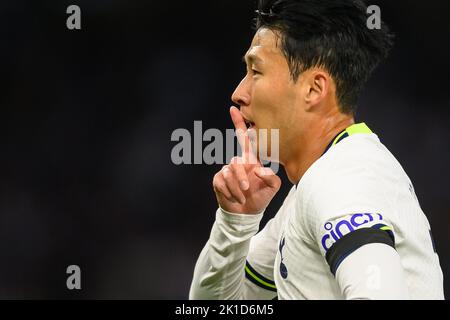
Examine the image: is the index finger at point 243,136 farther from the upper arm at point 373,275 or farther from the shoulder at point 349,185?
the upper arm at point 373,275

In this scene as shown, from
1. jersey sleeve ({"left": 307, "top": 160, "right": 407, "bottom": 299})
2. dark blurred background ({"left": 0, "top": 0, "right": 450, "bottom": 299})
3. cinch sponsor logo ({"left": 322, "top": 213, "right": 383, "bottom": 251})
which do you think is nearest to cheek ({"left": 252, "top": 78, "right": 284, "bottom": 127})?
jersey sleeve ({"left": 307, "top": 160, "right": 407, "bottom": 299})

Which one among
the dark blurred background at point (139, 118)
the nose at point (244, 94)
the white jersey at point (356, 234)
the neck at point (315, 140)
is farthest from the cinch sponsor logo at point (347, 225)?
the dark blurred background at point (139, 118)

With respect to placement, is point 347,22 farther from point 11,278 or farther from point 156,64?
point 11,278

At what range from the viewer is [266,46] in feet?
6.19

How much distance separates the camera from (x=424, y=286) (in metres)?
1.57

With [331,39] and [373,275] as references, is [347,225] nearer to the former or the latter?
[373,275]

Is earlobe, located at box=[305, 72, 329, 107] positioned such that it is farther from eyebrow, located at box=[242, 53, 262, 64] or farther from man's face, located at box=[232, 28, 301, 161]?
eyebrow, located at box=[242, 53, 262, 64]

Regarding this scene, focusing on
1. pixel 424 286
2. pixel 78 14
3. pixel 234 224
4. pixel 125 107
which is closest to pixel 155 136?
pixel 125 107

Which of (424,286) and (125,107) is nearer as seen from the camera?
(424,286)

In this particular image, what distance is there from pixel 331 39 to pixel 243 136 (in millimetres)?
353

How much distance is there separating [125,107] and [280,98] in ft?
8.05

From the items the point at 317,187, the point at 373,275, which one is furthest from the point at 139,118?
the point at 373,275

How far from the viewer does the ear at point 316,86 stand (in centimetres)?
185

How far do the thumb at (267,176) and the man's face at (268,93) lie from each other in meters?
0.05
